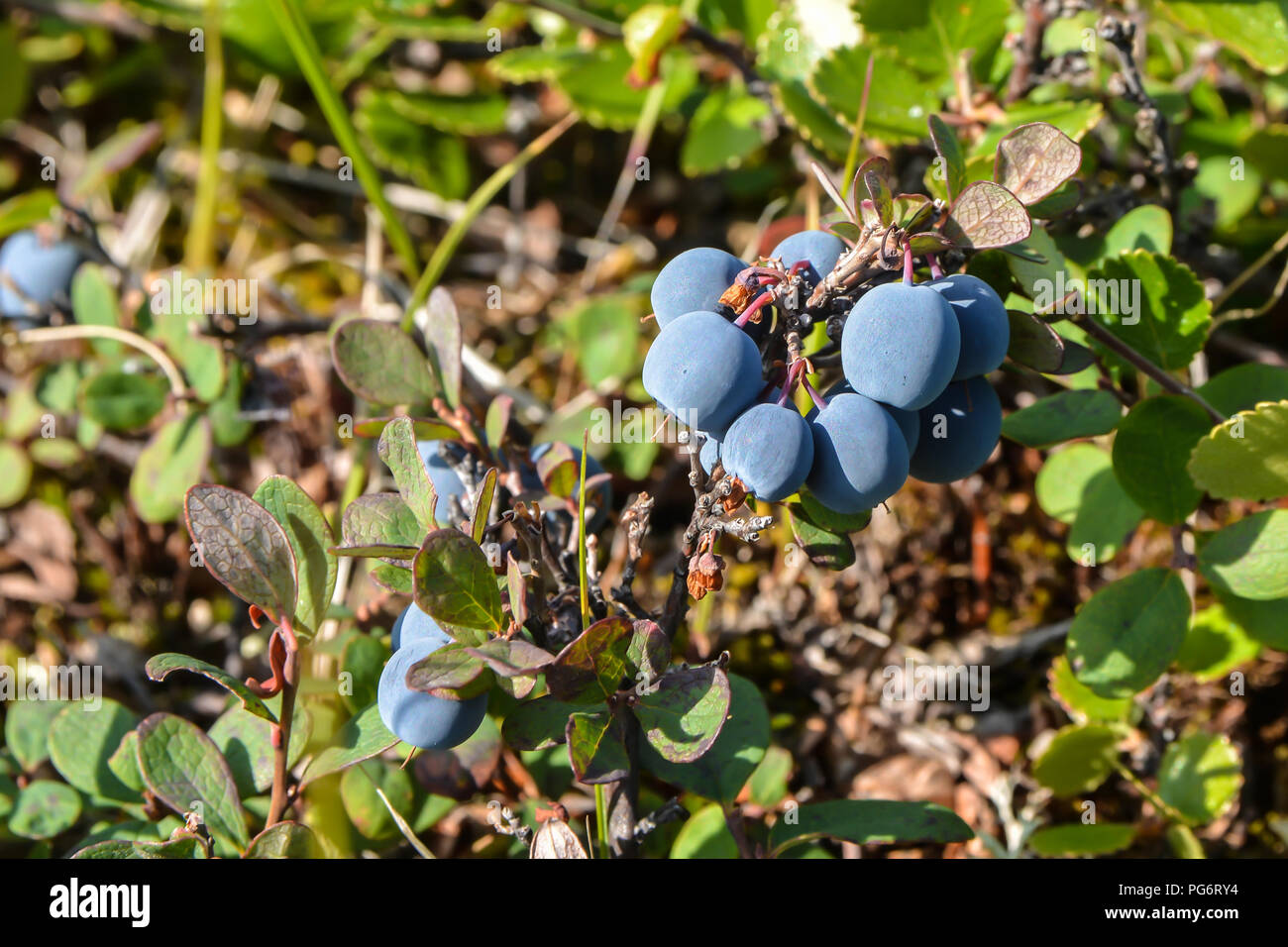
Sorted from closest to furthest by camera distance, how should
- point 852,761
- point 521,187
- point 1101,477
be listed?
point 1101,477, point 852,761, point 521,187

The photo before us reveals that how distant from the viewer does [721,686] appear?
1.13m

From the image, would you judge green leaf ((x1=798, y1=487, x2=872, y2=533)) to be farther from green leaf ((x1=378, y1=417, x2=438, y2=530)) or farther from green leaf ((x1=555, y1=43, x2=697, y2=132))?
green leaf ((x1=555, y1=43, x2=697, y2=132))

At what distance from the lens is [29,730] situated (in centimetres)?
164

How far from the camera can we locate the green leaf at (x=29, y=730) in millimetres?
1630

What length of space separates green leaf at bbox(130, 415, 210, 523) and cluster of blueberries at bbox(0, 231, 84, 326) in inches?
20.5

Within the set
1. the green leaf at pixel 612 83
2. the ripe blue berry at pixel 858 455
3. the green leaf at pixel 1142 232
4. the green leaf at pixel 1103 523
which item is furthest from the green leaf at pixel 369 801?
the green leaf at pixel 612 83

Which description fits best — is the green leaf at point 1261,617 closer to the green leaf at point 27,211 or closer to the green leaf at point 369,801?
the green leaf at point 369,801

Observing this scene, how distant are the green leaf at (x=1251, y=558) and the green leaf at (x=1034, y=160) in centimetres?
65

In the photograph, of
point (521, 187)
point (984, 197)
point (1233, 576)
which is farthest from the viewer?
point (521, 187)

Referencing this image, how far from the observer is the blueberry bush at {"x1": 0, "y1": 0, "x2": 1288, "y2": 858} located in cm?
113
